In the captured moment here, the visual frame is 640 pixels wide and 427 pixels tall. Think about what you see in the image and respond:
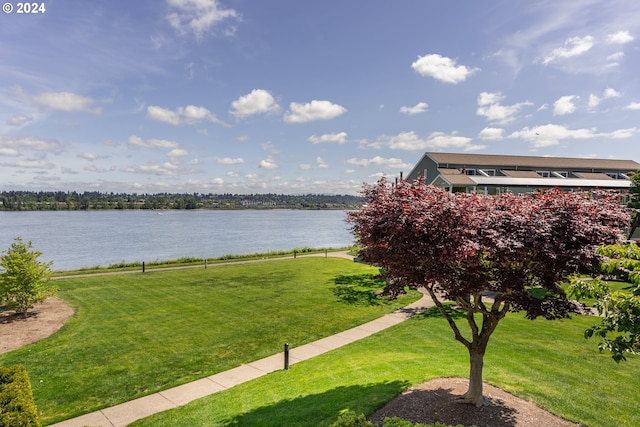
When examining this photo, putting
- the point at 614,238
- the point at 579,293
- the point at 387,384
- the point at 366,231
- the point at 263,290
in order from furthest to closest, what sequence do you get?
the point at 263,290, the point at 387,384, the point at 366,231, the point at 614,238, the point at 579,293

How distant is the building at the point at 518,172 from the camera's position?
37062 millimetres

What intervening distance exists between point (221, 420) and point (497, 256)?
23.5 feet

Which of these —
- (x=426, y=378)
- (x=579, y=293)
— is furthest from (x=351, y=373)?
(x=579, y=293)

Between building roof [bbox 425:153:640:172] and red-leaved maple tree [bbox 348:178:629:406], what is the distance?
36452 millimetres

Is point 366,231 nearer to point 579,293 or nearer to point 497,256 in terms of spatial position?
point 497,256

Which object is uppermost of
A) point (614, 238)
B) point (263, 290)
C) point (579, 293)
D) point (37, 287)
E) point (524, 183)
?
point (524, 183)

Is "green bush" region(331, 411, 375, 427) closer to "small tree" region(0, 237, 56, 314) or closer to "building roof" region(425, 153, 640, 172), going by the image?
"small tree" region(0, 237, 56, 314)

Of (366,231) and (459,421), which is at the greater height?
(366,231)

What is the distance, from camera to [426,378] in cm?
933

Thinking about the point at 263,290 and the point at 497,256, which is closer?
the point at 497,256

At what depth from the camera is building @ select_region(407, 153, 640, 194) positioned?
37062 mm

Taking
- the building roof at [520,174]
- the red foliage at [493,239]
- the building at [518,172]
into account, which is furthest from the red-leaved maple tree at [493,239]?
the building roof at [520,174]

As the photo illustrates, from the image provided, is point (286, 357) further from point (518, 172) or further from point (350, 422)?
point (518, 172)

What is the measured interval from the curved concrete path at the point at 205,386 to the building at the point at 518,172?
81.8 ft
